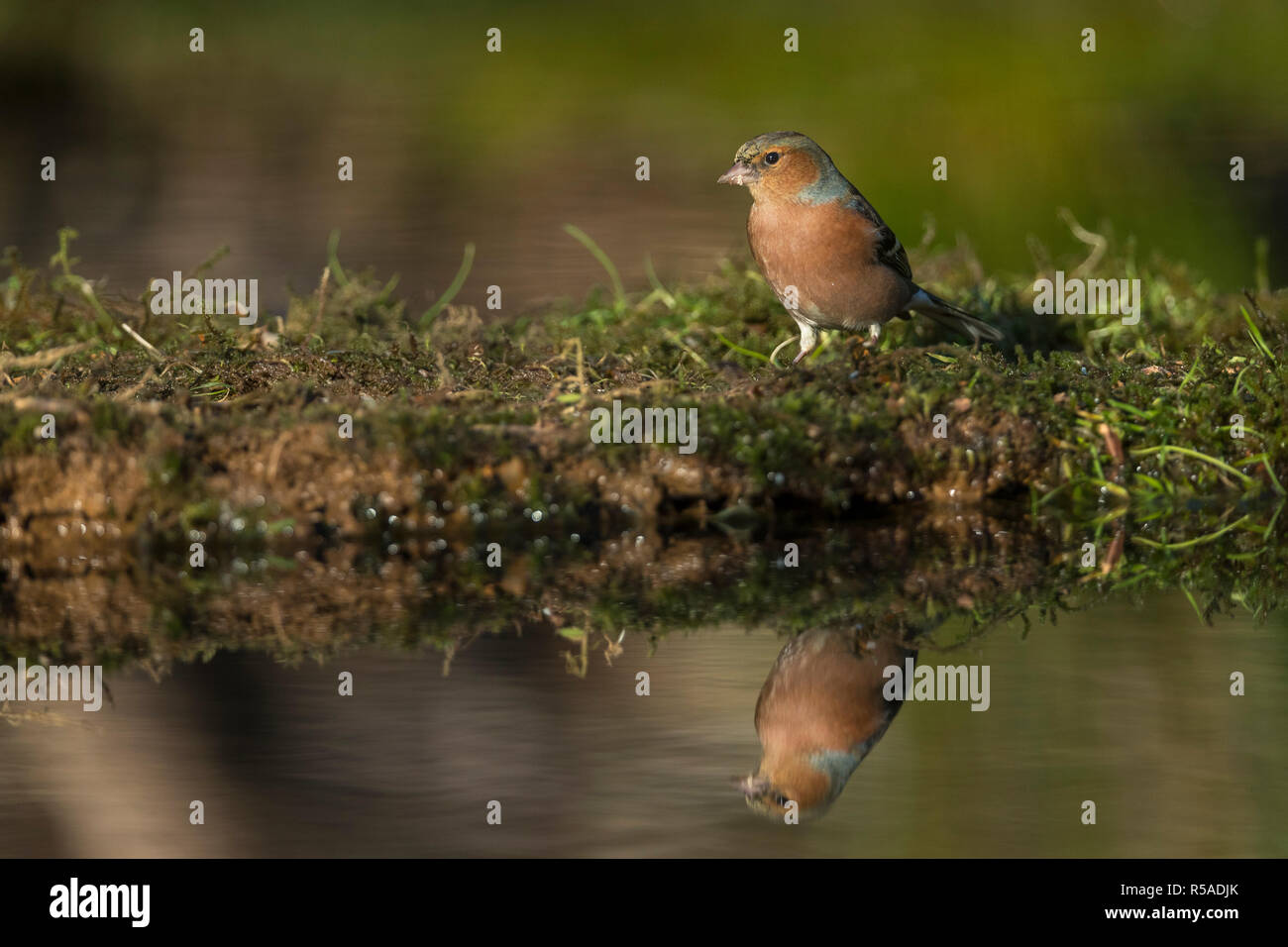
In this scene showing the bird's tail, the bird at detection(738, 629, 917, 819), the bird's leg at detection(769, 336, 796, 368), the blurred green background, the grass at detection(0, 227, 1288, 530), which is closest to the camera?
the bird at detection(738, 629, 917, 819)

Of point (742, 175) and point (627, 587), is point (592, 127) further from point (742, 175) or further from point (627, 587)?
point (627, 587)

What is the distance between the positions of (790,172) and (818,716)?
3865 millimetres

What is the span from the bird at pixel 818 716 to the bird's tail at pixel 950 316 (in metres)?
3.22

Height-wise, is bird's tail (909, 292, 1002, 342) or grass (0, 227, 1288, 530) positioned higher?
bird's tail (909, 292, 1002, 342)

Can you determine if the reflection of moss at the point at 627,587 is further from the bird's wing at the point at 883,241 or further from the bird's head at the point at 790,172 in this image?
the bird's head at the point at 790,172

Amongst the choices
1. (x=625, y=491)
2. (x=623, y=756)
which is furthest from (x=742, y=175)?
(x=623, y=756)

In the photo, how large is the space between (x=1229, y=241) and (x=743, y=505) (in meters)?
9.33

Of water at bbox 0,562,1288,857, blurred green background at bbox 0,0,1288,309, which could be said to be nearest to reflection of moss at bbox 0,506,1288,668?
water at bbox 0,562,1288,857

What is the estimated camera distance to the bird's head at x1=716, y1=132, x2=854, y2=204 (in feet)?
27.2

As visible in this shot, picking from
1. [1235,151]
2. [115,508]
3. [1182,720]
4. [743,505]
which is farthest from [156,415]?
[1235,151]

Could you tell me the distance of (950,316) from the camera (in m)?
8.90

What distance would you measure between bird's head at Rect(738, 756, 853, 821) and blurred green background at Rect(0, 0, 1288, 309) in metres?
7.42

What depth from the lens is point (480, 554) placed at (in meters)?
6.78

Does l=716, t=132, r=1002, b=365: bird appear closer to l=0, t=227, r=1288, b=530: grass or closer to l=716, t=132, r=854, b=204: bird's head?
l=716, t=132, r=854, b=204: bird's head
